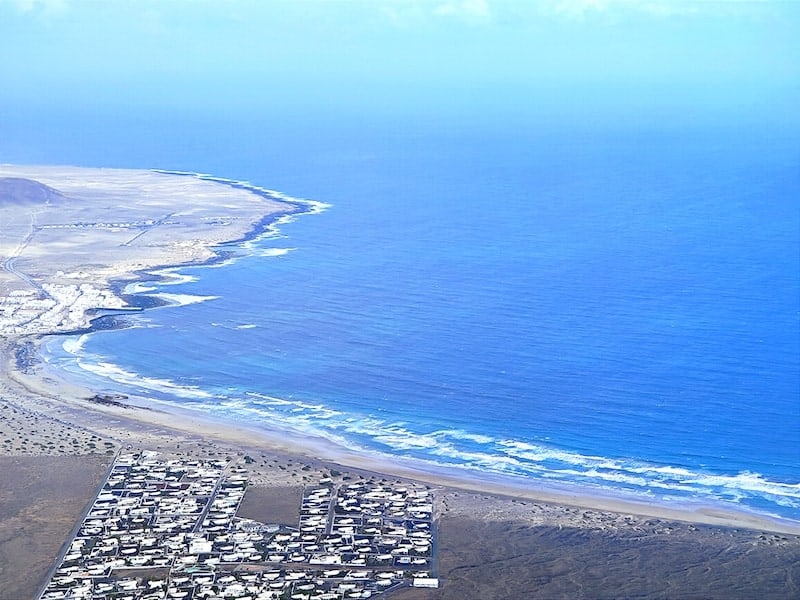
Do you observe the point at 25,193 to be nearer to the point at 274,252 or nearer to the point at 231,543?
the point at 274,252

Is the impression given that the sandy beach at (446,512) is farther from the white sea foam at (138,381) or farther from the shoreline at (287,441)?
the white sea foam at (138,381)

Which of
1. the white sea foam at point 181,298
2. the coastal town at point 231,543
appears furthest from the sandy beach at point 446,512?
the white sea foam at point 181,298

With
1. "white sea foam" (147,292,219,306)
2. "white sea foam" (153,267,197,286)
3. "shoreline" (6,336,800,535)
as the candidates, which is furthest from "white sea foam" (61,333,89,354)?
"white sea foam" (153,267,197,286)

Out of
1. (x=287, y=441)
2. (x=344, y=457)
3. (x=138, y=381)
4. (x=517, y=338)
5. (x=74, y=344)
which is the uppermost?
(x=517, y=338)

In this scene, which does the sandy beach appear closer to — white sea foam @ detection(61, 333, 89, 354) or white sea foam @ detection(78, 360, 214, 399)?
white sea foam @ detection(61, 333, 89, 354)

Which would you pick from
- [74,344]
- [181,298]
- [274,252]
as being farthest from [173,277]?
[74,344]

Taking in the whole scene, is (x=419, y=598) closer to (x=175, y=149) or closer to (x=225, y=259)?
(x=225, y=259)
